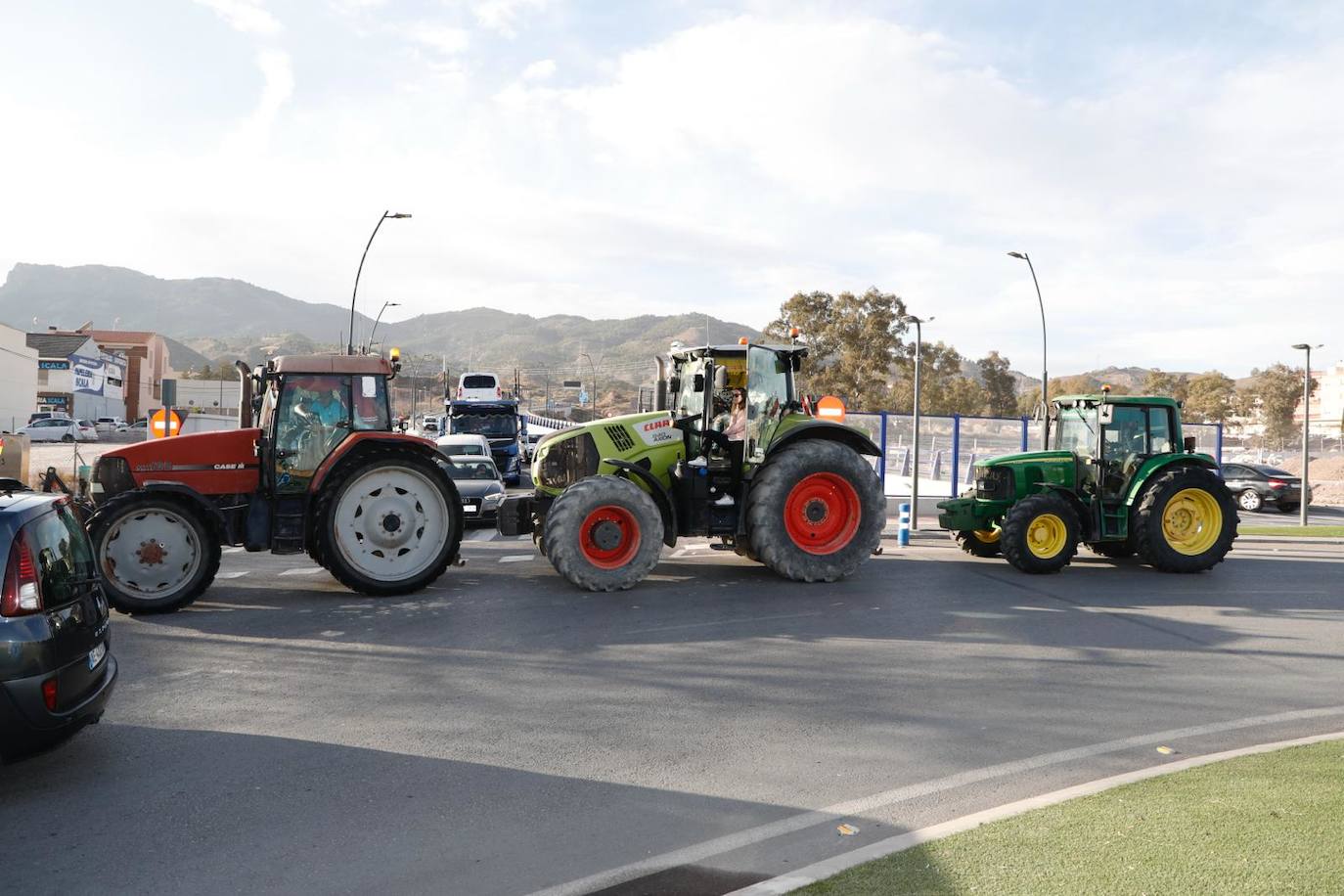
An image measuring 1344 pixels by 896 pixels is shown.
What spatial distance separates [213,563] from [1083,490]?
1104 cm

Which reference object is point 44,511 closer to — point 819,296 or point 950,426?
point 950,426

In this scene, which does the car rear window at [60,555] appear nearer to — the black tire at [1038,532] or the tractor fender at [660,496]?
the tractor fender at [660,496]

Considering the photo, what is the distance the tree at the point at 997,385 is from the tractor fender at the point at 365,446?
62188mm

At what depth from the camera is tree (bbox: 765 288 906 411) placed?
5062 cm

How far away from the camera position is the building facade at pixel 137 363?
85.8m

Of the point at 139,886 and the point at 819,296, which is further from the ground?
the point at 819,296

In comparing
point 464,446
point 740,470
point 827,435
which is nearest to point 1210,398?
point 464,446

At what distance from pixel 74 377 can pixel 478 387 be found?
5353 centimetres

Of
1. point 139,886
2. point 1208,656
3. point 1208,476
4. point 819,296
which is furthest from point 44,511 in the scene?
point 819,296

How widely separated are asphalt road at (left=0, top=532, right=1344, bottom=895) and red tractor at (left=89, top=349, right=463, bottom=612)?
0.52 metres

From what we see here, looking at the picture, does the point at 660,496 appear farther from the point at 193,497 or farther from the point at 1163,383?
the point at 1163,383

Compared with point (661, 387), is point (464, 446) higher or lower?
lower

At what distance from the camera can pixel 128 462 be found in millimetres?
9812

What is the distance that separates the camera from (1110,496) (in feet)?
43.9
